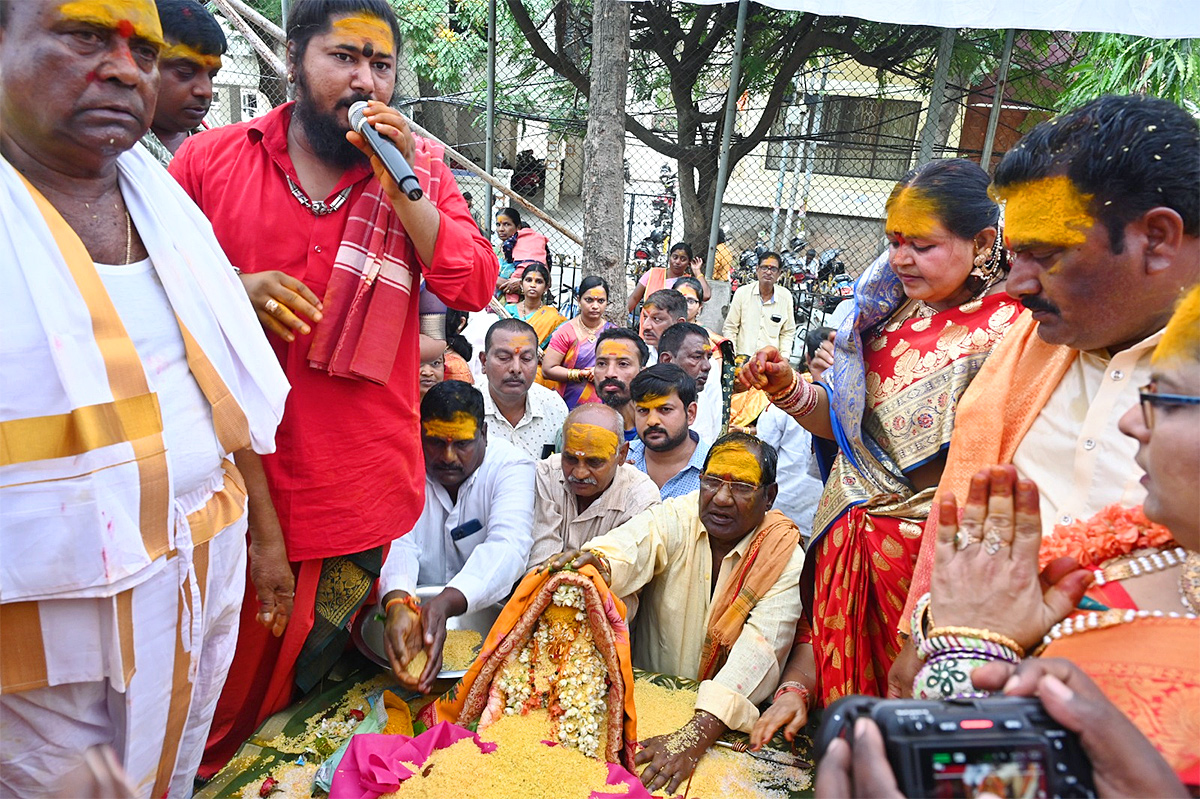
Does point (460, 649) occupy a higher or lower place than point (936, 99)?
lower

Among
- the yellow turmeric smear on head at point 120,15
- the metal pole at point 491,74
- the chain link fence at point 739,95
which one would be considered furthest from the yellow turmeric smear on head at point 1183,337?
the metal pole at point 491,74

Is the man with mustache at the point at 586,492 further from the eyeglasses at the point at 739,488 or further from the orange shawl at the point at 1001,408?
the orange shawl at the point at 1001,408

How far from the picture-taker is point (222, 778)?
2355 millimetres

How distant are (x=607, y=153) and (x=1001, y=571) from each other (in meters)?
6.04

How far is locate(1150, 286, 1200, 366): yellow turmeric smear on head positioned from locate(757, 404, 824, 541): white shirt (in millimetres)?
2726

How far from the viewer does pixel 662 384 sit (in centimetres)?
394

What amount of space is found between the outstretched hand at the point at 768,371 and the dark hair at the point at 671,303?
372 cm

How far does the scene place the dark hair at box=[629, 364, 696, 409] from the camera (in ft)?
12.9

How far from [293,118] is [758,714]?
7.56 feet

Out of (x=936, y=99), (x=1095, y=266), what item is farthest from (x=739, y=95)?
(x=1095, y=266)

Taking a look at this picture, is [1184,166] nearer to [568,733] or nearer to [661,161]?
[568,733]

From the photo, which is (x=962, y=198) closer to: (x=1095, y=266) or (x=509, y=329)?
(x=1095, y=266)

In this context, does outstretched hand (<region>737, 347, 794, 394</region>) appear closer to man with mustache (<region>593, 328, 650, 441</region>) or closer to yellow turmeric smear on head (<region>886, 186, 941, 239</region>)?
yellow turmeric smear on head (<region>886, 186, 941, 239</region>)

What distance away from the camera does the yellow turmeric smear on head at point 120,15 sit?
1485 mm
